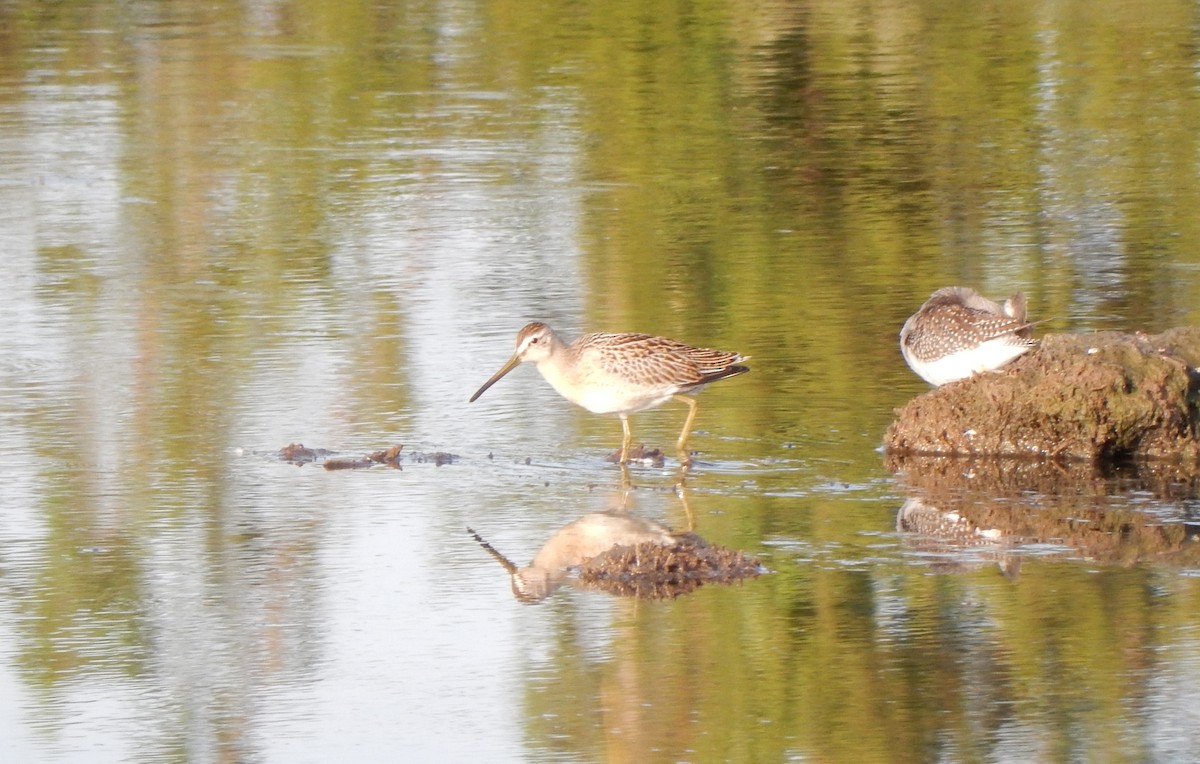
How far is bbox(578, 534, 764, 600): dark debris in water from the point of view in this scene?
777 centimetres

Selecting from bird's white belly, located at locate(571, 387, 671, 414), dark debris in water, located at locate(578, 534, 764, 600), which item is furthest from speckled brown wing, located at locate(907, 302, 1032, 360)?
dark debris in water, located at locate(578, 534, 764, 600)

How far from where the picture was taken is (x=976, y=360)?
32.4 ft

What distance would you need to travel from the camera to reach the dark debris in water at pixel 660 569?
25.5ft

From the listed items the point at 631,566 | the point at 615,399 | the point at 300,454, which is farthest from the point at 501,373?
the point at 631,566

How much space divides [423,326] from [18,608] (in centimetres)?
492

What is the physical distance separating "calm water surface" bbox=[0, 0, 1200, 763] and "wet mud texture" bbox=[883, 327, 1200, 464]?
0.55 ft

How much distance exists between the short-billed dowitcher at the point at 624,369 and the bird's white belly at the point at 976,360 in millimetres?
911

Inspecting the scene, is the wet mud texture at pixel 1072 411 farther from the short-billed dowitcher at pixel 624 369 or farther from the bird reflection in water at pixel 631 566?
the bird reflection in water at pixel 631 566

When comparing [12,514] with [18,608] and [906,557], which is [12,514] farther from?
[906,557]

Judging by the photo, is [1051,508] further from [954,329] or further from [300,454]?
[300,454]

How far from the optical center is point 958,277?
1318 centimetres

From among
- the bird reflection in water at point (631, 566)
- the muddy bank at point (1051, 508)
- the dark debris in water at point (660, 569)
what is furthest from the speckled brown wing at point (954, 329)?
the dark debris in water at point (660, 569)

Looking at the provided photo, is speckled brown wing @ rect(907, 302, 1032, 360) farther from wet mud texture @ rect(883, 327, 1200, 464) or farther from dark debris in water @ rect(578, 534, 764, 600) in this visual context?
dark debris in water @ rect(578, 534, 764, 600)

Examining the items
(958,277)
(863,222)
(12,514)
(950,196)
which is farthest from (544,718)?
(950,196)
